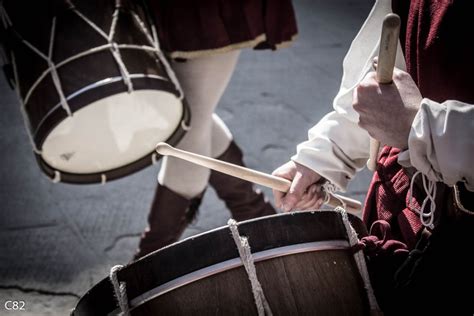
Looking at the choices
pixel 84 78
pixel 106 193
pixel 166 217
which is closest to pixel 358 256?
pixel 84 78

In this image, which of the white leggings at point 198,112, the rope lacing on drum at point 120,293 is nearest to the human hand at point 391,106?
the rope lacing on drum at point 120,293

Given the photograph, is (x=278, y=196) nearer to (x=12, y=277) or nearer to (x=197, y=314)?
(x=197, y=314)

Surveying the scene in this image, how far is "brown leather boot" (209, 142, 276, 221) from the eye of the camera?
208 cm

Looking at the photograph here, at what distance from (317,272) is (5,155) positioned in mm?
2304

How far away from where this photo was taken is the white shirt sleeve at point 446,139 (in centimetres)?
90

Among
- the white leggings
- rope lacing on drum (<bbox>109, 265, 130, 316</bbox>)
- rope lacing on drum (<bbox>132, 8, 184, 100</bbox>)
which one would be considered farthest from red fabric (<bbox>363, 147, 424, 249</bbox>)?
the white leggings

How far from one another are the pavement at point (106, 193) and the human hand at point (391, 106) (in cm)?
147

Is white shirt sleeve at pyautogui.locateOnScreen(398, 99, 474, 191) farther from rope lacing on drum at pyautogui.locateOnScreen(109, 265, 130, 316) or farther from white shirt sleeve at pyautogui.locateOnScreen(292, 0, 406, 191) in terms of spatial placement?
rope lacing on drum at pyautogui.locateOnScreen(109, 265, 130, 316)

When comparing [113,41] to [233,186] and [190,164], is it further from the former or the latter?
[233,186]

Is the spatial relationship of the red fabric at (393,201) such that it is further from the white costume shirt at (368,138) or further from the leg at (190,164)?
the leg at (190,164)

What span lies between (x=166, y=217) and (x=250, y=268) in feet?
3.55

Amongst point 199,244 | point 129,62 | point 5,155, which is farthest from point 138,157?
point 5,155

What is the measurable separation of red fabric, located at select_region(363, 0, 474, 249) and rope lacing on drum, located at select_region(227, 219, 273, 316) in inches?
11.8

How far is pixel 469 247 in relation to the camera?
951 mm
